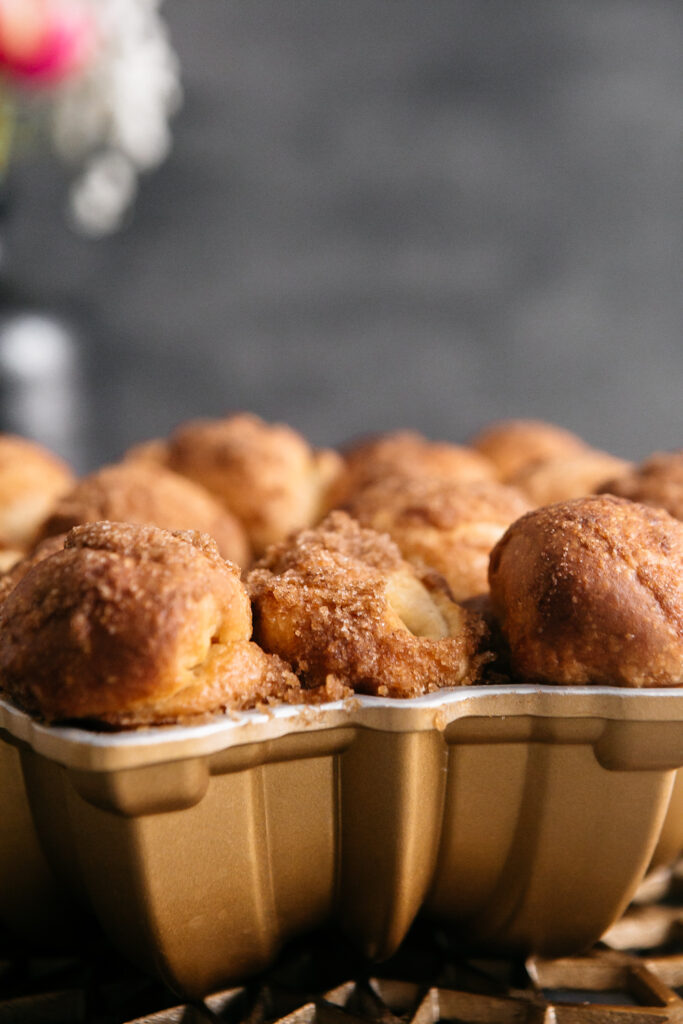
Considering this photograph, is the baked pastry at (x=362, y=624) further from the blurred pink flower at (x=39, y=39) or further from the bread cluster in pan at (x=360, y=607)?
the blurred pink flower at (x=39, y=39)

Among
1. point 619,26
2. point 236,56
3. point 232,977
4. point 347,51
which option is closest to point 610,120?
point 619,26

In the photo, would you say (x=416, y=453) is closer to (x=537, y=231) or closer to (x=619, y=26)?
(x=537, y=231)

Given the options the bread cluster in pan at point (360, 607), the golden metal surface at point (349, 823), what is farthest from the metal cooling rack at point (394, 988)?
the bread cluster in pan at point (360, 607)

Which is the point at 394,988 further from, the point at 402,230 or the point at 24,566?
the point at 402,230

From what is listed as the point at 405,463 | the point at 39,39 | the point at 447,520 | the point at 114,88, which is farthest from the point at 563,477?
the point at 114,88

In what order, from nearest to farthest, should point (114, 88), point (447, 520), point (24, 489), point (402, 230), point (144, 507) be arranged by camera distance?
point (447, 520) < point (144, 507) < point (24, 489) < point (114, 88) < point (402, 230)

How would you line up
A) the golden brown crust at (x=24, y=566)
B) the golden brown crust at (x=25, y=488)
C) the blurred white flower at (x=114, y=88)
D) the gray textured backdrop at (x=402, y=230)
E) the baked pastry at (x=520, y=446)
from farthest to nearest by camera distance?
the gray textured backdrop at (x=402, y=230), the blurred white flower at (x=114, y=88), the baked pastry at (x=520, y=446), the golden brown crust at (x=25, y=488), the golden brown crust at (x=24, y=566)
